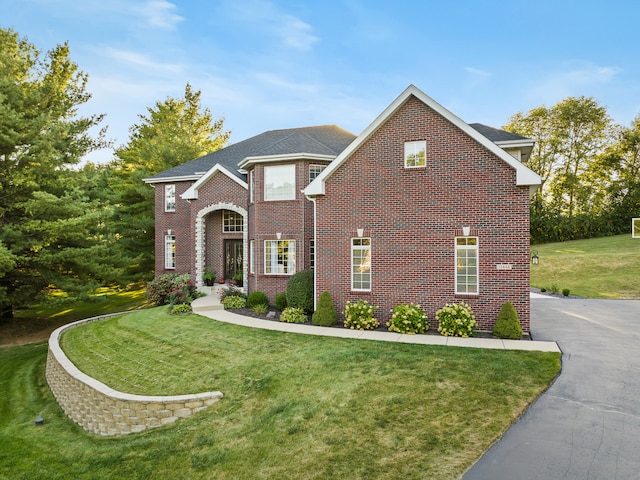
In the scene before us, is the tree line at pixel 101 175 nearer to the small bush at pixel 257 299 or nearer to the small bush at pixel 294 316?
the small bush at pixel 257 299

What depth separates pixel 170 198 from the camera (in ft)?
73.6

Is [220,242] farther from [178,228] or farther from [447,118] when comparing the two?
[447,118]

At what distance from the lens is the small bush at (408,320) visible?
1199 centimetres

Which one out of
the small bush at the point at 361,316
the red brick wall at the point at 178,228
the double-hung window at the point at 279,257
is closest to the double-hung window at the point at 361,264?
the small bush at the point at 361,316

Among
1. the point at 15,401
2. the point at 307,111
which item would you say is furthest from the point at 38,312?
the point at 307,111

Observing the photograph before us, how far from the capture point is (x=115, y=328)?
1548 centimetres

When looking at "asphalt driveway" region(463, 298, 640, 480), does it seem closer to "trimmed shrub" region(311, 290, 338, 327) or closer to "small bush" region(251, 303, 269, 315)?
"trimmed shrub" region(311, 290, 338, 327)

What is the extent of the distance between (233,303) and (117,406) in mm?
7885

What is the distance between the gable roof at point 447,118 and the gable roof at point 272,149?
3.14 metres

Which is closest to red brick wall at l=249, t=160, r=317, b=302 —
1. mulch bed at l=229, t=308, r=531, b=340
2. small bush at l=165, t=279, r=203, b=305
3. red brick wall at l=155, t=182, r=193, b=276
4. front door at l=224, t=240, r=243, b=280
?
mulch bed at l=229, t=308, r=531, b=340

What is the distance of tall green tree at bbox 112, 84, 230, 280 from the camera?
94.3 ft

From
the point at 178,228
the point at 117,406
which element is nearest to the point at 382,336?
the point at 117,406

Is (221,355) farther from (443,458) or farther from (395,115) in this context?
(395,115)

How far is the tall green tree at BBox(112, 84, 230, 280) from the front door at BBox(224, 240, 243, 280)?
7.33 m
